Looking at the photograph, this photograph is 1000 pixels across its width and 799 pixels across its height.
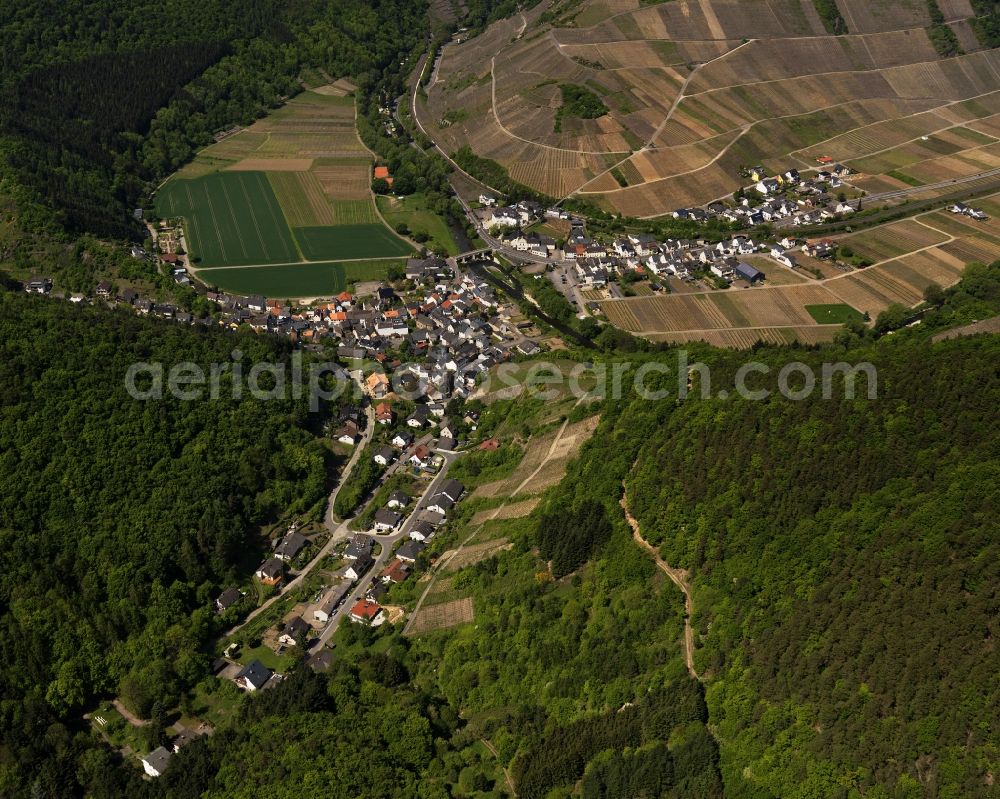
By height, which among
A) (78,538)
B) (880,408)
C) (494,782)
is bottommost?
(494,782)

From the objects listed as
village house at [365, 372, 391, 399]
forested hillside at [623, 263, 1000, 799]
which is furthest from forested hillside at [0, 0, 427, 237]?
forested hillside at [623, 263, 1000, 799]

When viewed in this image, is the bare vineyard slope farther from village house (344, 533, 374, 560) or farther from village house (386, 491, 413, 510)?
village house (344, 533, 374, 560)

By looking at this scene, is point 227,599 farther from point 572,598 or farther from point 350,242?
point 350,242

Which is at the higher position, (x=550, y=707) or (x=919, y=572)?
(x=919, y=572)

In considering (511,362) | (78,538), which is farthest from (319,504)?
(511,362)

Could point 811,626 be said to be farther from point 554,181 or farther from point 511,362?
point 554,181

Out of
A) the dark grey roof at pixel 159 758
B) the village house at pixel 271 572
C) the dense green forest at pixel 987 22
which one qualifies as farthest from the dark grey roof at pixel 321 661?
the dense green forest at pixel 987 22

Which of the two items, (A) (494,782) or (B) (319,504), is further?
(B) (319,504)

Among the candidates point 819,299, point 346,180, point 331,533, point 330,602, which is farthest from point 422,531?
point 346,180
